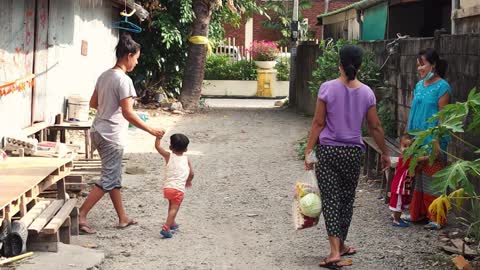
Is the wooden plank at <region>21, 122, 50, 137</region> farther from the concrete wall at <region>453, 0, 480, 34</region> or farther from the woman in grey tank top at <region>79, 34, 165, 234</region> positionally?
the concrete wall at <region>453, 0, 480, 34</region>

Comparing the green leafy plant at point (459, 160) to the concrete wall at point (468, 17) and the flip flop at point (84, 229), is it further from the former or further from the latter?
the concrete wall at point (468, 17)

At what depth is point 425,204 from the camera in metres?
7.57

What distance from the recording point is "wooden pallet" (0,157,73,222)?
224 inches

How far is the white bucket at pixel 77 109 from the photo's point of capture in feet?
40.2

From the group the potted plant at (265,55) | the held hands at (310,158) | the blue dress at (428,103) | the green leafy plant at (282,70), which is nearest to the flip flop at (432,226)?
the blue dress at (428,103)

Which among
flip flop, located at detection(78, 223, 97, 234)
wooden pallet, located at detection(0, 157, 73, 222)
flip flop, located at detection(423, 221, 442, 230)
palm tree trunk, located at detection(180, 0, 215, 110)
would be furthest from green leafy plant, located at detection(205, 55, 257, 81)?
flip flop, located at detection(78, 223, 97, 234)

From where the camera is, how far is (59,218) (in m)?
6.26

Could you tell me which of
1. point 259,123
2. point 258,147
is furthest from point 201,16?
point 258,147

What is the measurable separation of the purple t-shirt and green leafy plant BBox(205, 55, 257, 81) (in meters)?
23.2

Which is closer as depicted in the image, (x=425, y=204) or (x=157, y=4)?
(x=425, y=204)

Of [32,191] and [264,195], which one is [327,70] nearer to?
[264,195]

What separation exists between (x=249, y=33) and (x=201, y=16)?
59.0 feet

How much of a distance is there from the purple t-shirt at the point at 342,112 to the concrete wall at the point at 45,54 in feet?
14.1

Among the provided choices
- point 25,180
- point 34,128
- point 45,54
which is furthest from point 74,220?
point 45,54
